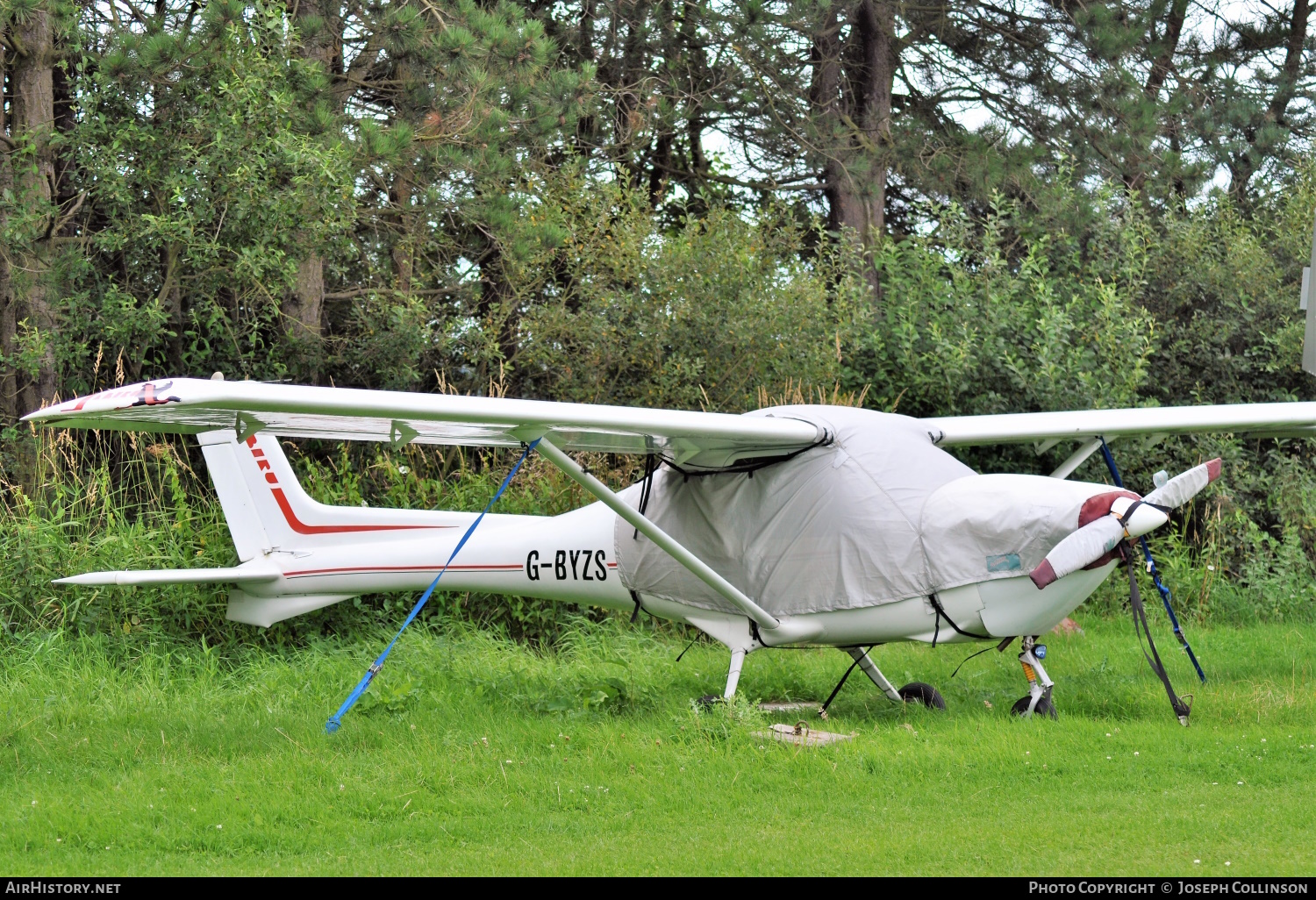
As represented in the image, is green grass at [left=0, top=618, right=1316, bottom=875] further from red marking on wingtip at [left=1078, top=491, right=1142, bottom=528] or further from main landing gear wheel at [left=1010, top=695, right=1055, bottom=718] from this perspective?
red marking on wingtip at [left=1078, top=491, right=1142, bottom=528]

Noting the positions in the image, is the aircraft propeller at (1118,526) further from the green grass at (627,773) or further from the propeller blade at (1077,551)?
the green grass at (627,773)

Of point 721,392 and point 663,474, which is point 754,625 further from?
point 721,392

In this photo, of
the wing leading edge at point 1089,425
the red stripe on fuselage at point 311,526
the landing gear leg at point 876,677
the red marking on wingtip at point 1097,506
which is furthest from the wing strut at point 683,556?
the red stripe on fuselage at point 311,526

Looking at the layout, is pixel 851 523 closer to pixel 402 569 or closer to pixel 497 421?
pixel 497 421

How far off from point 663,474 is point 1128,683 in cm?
328

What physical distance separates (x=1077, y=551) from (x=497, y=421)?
9.52 ft

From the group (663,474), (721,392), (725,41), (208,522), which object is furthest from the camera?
(725,41)

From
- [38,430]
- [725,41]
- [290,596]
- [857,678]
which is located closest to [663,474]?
[857,678]

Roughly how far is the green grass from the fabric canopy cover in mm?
774

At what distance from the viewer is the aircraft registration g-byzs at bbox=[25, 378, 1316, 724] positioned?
598 cm

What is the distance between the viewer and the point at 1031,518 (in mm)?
6262

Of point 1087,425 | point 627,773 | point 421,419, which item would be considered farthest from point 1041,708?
point 421,419

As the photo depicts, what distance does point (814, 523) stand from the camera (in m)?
6.71

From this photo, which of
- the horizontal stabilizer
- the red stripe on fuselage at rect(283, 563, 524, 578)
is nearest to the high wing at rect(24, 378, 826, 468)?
the red stripe on fuselage at rect(283, 563, 524, 578)
